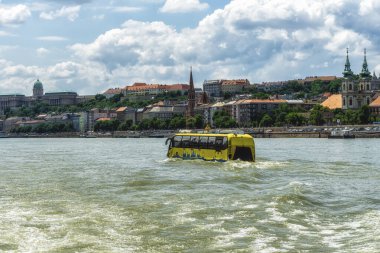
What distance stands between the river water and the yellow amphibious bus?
329 inches

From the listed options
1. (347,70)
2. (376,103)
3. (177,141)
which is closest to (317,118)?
(376,103)

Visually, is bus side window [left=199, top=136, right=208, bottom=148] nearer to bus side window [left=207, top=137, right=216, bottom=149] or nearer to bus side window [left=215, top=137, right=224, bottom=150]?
bus side window [left=207, top=137, right=216, bottom=149]

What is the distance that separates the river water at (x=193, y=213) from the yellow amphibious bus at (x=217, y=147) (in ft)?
27.4

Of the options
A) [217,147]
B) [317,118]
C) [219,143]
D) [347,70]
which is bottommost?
[217,147]

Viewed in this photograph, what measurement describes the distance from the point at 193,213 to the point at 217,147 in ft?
76.0

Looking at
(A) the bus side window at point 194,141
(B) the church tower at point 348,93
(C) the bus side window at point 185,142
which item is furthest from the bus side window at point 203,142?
(B) the church tower at point 348,93

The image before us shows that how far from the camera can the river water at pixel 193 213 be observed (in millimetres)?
15927

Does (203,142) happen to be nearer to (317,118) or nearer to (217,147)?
(217,147)

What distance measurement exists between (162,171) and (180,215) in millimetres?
17087

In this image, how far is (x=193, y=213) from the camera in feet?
65.6

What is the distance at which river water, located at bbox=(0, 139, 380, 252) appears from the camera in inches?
627

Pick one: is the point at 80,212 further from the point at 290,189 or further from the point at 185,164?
the point at 185,164

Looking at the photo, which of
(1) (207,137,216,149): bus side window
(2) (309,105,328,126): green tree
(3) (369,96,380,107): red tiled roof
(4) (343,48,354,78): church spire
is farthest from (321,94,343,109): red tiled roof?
(1) (207,137,216,149): bus side window

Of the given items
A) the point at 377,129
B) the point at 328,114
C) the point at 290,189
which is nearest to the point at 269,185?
the point at 290,189
